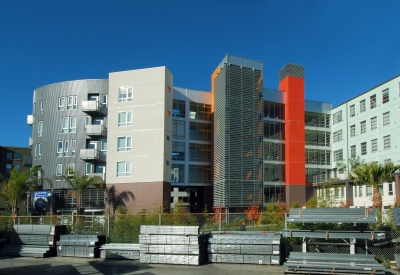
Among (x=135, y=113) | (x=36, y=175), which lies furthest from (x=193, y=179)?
(x=36, y=175)

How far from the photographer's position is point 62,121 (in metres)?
43.6

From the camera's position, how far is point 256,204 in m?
42.1

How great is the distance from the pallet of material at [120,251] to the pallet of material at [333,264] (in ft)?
22.7

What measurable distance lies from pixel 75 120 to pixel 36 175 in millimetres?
7419

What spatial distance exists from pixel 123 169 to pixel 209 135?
46.0 feet

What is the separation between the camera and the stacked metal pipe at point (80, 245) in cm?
1852

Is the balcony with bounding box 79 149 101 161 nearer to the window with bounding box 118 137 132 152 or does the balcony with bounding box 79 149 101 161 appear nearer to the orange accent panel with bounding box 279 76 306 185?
the window with bounding box 118 137 132 152

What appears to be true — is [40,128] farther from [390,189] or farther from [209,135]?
[390,189]

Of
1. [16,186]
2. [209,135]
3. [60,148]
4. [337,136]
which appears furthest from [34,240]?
[337,136]

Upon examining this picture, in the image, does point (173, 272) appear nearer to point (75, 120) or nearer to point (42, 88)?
point (75, 120)

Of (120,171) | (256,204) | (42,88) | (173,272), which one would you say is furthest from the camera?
(42,88)

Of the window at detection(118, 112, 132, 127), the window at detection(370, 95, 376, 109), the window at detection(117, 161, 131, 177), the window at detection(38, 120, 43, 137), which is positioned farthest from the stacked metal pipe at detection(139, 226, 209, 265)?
the window at detection(370, 95, 376, 109)

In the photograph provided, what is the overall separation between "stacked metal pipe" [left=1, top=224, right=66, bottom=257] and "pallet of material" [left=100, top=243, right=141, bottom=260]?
2.76 metres

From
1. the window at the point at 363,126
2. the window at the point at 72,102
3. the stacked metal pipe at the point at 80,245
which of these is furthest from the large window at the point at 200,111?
the stacked metal pipe at the point at 80,245
